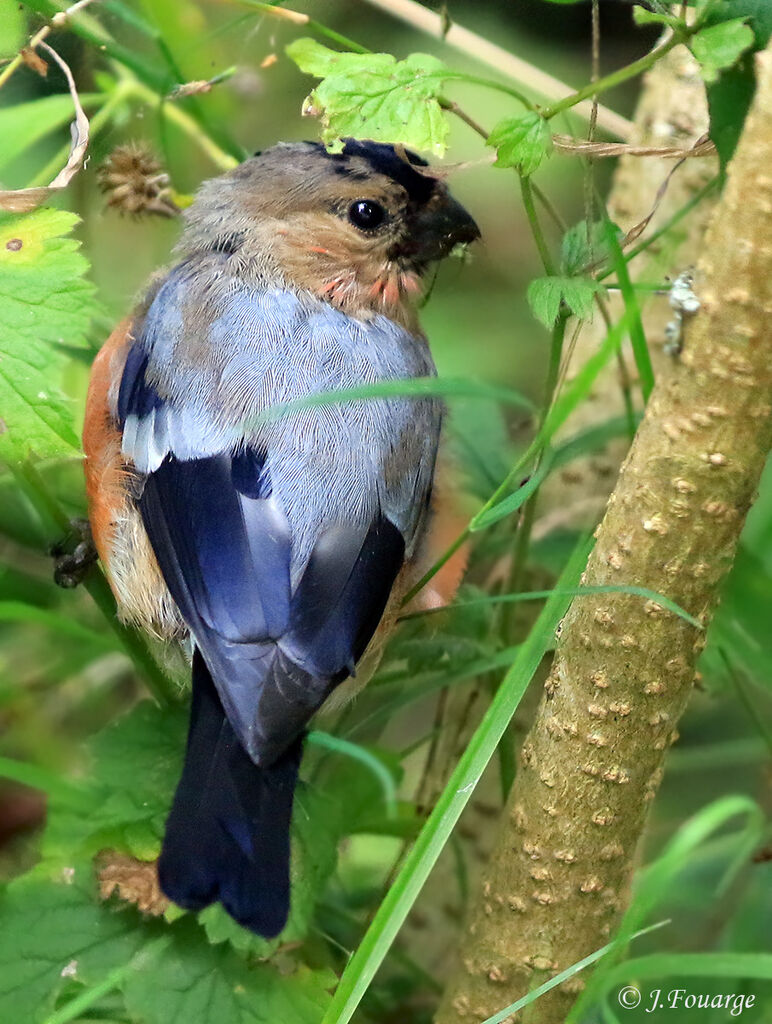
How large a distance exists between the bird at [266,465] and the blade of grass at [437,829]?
29 centimetres

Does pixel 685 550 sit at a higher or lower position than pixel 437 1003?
higher

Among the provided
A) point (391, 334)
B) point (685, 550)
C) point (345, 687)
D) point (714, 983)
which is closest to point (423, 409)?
point (391, 334)

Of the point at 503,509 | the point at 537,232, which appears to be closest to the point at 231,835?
the point at 503,509

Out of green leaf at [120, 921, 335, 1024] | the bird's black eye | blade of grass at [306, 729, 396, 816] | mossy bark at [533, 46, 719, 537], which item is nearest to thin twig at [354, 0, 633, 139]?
mossy bark at [533, 46, 719, 537]

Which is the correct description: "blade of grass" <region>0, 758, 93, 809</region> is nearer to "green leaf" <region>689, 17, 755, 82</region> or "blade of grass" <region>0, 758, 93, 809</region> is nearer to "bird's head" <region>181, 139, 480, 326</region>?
"bird's head" <region>181, 139, 480, 326</region>

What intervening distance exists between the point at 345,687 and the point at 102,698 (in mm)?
824

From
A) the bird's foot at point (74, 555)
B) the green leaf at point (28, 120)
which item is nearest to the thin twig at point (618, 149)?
the green leaf at point (28, 120)

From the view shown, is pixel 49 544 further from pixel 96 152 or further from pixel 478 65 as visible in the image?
pixel 478 65

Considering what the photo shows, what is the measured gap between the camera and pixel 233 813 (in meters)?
1.80

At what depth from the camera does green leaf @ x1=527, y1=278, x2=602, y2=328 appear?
167 cm

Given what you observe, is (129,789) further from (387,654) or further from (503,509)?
(503,509)

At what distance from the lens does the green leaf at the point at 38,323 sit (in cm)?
179

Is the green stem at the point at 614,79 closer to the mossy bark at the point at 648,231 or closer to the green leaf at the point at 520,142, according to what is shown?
the green leaf at the point at 520,142

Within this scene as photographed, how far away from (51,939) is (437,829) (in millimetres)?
754
